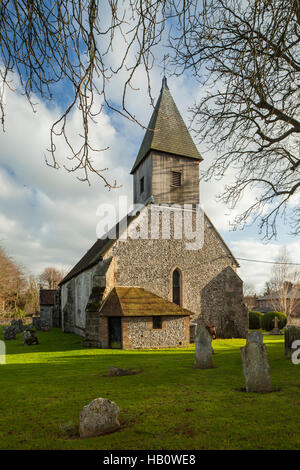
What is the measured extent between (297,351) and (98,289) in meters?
10.4

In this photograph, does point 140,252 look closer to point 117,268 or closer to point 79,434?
point 117,268

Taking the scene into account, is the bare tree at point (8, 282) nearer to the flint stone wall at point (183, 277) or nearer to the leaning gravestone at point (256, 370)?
the flint stone wall at point (183, 277)

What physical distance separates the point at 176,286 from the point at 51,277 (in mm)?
58729

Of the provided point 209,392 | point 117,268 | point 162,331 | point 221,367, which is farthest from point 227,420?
point 117,268

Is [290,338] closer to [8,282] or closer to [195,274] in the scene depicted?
[195,274]

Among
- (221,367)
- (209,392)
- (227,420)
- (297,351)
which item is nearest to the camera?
(227,420)

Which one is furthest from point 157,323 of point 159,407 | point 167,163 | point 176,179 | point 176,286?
point 159,407

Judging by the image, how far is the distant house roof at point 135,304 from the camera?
667 inches

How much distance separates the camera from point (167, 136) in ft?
73.5

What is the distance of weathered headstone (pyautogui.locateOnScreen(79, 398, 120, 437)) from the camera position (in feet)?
15.6

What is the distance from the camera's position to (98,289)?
1805cm

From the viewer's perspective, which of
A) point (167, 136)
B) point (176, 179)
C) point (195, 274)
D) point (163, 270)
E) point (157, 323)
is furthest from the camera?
point (167, 136)

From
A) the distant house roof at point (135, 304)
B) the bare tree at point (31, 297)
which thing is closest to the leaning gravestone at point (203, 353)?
the distant house roof at point (135, 304)

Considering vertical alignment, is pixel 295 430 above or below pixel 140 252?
below
